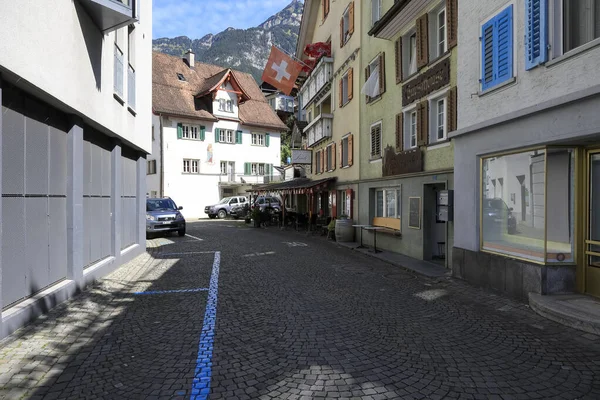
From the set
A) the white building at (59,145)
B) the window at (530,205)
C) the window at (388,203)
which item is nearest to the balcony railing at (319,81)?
the window at (388,203)

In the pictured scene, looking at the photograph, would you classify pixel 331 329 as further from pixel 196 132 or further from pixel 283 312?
pixel 196 132

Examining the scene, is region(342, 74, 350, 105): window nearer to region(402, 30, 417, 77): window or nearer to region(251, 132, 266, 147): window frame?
region(402, 30, 417, 77): window

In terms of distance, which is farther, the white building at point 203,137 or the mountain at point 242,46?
the mountain at point 242,46

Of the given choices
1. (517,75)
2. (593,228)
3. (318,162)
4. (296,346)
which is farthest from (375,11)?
(296,346)

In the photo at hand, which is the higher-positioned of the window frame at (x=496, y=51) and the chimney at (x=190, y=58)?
the chimney at (x=190, y=58)

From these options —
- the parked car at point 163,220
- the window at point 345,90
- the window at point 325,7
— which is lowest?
the parked car at point 163,220

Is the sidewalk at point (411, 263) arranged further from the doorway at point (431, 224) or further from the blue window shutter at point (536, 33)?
the blue window shutter at point (536, 33)

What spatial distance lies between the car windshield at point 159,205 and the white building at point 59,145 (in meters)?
8.07

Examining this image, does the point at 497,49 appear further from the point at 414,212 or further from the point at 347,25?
the point at 347,25

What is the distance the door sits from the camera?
233 inches

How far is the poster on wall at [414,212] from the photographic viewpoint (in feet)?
35.9

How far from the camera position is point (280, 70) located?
2059 cm

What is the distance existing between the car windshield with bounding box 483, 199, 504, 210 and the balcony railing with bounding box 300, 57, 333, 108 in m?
13.5

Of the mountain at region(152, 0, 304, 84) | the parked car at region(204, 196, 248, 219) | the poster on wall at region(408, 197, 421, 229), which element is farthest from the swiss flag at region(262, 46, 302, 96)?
the mountain at region(152, 0, 304, 84)
